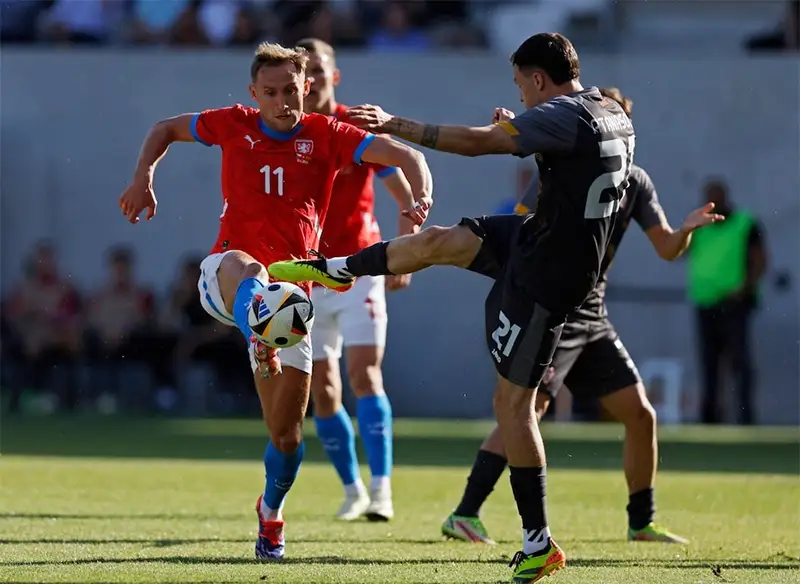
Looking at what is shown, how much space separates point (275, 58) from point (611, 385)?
2536 mm

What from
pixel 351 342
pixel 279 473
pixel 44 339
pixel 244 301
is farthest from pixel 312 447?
pixel 244 301

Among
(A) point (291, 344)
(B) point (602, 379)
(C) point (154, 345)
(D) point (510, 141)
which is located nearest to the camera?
(D) point (510, 141)

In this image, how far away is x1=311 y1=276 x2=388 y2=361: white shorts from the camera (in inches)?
376

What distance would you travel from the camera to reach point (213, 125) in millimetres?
7703

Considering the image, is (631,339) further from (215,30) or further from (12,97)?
(12,97)

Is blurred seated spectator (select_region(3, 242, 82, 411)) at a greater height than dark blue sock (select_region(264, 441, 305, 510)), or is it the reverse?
dark blue sock (select_region(264, 441, 305, 510))

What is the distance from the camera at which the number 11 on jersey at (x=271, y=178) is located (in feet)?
24.9

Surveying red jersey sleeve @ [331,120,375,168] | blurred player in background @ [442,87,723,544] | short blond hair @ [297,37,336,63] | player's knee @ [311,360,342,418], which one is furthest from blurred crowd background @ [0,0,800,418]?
red jersey sleeve @ [331,120,375,168]

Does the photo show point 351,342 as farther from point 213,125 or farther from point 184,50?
point 184,50

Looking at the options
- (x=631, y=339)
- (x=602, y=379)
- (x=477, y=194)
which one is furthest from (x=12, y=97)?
(x=602, y=379)

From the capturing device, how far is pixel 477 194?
64.7 feet

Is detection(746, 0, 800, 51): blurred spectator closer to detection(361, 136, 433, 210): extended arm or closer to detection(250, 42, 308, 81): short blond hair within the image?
detection(361, 136, 433, 210): extended arm

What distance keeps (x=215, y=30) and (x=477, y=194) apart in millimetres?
4007

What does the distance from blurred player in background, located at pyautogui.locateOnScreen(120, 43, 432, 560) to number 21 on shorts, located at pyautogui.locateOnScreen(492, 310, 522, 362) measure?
3.11ft
